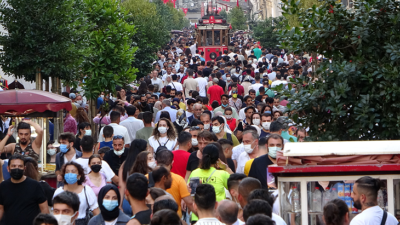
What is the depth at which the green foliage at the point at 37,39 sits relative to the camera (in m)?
13.3

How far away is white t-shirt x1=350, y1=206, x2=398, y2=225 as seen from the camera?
5.61 metres

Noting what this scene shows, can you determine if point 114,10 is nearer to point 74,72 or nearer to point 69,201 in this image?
point 74,72

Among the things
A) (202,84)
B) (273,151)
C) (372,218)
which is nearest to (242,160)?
(273,151)

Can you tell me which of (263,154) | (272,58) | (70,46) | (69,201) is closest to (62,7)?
(70,46)

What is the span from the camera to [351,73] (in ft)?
23.2

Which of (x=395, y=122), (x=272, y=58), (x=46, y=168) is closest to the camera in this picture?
(x=395, y=122)

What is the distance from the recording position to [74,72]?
1433 centimetres

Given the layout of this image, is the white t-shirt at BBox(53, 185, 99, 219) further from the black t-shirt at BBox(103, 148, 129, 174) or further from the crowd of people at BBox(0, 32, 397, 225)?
the black t-shirt at BBox(103, 148, 129, 174)

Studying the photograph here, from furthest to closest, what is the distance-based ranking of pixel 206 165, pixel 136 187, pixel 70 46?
pixel 70 46
pixel 206 165
pixel 136 187

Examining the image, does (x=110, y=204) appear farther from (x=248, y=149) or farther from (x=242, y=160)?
(x=248, y=149)

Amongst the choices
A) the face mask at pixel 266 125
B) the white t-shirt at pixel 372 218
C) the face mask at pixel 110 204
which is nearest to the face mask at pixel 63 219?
the face mask at pixel 110 204

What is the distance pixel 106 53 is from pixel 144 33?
10.1m

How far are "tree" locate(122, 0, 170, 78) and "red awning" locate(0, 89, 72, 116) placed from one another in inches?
519

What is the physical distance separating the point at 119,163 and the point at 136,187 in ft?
11.5
